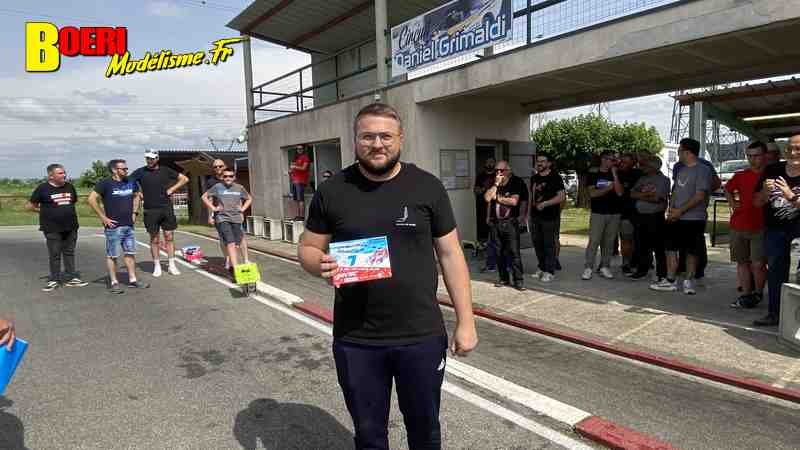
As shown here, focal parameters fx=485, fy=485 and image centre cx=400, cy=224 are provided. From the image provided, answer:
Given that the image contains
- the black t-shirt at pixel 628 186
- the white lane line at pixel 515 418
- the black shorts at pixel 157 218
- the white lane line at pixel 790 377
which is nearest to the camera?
the white lane line at pixel 515 418

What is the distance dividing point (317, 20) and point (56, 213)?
7899mm

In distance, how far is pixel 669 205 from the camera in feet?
21.5

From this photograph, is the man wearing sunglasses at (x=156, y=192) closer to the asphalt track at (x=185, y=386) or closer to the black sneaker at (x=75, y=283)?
the black sneaker at (x=75, y=283)

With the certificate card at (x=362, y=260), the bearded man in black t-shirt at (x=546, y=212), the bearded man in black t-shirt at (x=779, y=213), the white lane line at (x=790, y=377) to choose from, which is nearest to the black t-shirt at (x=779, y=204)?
the bearded man in black t-shirt at (x=779, y=213)

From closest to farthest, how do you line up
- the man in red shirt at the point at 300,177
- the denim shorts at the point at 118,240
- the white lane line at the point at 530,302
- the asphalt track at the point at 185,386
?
the asphalt track at the point at 185,386
the white lane line at the point at 530,302
the denim shorts at the point at 118,240
the man in red shirt at the point at 300,177

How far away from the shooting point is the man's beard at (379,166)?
216 centimetres

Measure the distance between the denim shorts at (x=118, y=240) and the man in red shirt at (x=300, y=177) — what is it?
17.3 ft

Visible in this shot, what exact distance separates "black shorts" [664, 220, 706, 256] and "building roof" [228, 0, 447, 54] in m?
7.89

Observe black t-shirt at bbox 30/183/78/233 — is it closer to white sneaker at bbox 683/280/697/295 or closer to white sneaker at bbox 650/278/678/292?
white sneaker at bbox 650/278/678/292

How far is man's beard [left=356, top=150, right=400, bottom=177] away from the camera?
2164 mm

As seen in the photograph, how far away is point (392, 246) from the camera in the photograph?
215 cm

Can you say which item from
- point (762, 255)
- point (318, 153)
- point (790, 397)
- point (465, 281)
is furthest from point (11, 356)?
point (318, 153)

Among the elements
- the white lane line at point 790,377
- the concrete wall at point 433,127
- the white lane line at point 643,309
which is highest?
the concrete wall at point 433,127

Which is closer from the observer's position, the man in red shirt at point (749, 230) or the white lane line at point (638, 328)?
the white lane line at point (638, 328)
